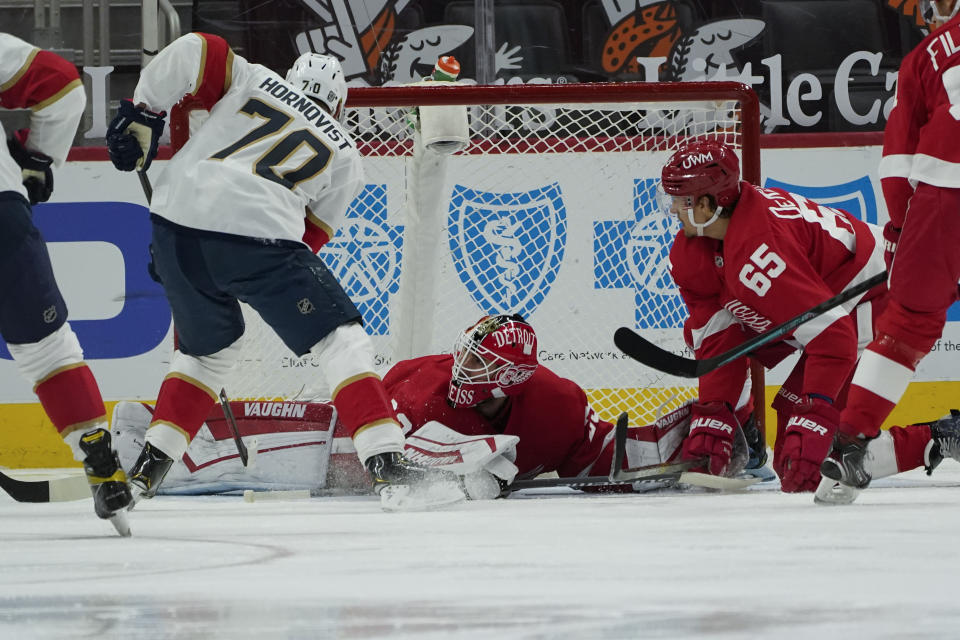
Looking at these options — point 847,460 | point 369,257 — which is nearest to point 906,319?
point 847,460

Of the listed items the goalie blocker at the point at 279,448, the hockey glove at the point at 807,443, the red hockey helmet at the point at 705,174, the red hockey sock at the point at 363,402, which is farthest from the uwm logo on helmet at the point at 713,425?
the red hockey sock at the point at 363,402

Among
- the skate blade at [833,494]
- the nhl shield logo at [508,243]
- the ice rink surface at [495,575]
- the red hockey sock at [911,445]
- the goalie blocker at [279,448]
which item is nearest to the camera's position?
the ice rink surface at [495,575]

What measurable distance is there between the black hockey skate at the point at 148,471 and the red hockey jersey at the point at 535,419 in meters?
0.67

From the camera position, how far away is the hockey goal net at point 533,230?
384 cm

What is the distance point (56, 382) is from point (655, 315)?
87.1 inches

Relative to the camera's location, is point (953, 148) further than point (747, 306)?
No

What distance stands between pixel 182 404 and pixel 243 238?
397 millimetres

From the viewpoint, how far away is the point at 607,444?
3.31 metres

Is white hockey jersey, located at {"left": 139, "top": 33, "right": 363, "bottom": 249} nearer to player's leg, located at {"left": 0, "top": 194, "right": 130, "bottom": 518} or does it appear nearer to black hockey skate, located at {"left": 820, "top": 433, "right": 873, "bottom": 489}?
player's leg, located at {"left": 0, "top": 194, "right": 130, "bottom": 518}

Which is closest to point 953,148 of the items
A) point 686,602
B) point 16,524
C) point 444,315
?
point 686,602

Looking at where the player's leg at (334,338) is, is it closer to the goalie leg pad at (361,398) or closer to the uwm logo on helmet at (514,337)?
the goalie leg pad at (361,398)

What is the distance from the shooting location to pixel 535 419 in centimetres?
320

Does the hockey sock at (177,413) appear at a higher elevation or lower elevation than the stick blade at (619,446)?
higher

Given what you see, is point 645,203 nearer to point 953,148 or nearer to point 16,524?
point 953,148
